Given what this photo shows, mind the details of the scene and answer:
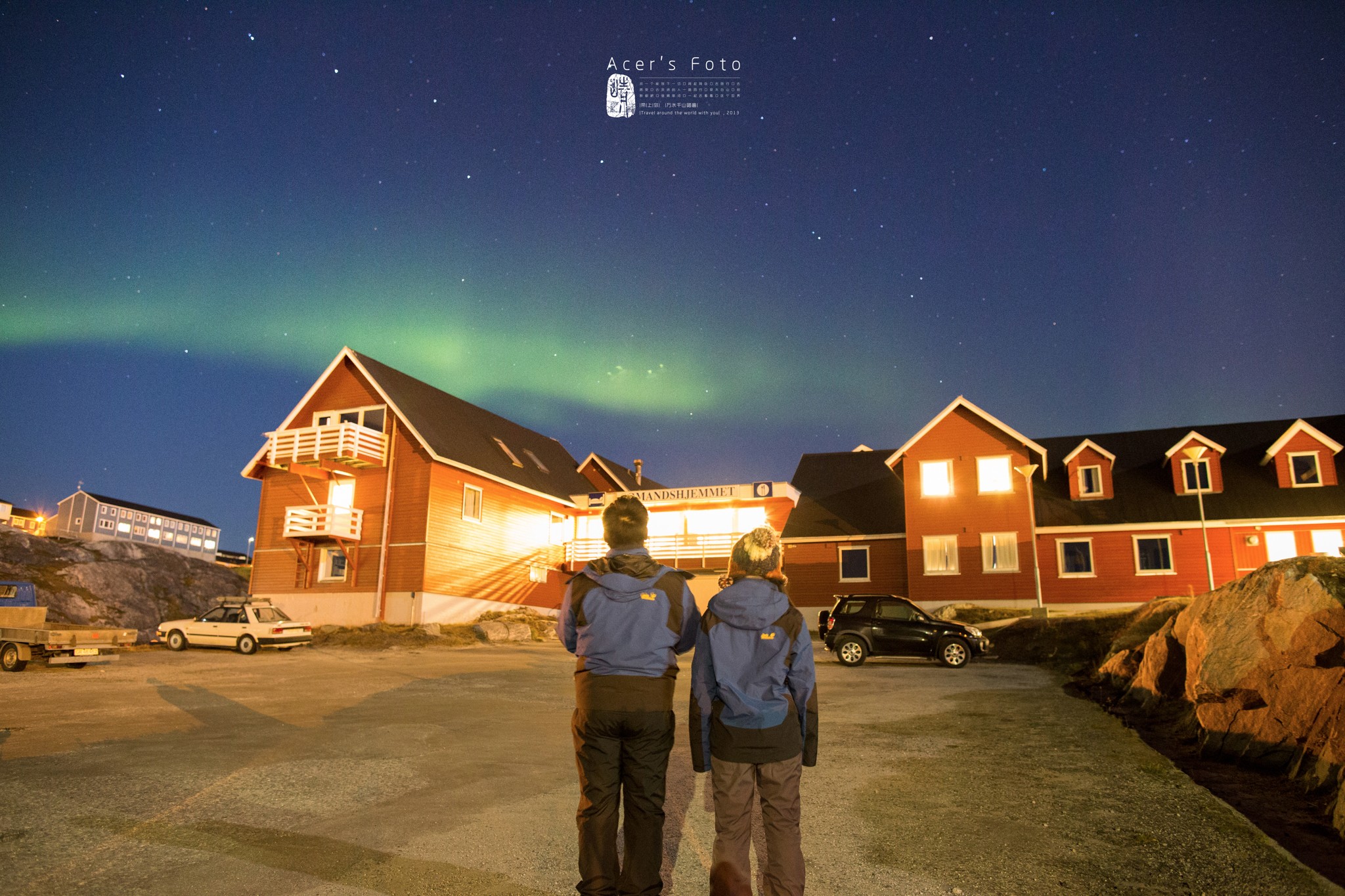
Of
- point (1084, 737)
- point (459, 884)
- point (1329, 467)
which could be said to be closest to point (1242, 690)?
point (1084, 737)

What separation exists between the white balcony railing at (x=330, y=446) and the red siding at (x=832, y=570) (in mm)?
16538

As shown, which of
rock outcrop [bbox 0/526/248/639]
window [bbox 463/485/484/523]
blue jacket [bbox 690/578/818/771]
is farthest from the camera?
rock outcrop [bbox 0/526/248/639]

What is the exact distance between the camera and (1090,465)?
34.1 m

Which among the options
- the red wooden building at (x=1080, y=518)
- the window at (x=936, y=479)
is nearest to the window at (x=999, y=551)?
the red wooden building at (x=1080, y=518)

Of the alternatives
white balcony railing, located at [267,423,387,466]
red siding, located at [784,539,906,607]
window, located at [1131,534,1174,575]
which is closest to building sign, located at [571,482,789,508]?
red siding, located at [784,539,906,607]

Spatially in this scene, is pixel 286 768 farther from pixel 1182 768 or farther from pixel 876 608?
pixel 876 608

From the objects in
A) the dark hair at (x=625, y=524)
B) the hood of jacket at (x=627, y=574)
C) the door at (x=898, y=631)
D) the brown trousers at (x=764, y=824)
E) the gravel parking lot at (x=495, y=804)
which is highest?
the dark hair at (x=625, y=524)

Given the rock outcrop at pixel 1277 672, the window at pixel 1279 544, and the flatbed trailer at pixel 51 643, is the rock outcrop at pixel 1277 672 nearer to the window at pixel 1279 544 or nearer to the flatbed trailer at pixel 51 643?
the flatbed trailer at pixel 51 643

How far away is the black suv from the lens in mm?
19547

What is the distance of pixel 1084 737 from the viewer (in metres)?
9.73

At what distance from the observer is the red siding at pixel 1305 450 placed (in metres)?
31.2

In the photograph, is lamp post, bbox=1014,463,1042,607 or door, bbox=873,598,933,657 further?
lamp post, bbox=1014,463,1042,607

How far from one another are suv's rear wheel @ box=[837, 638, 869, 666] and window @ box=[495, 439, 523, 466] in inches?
737

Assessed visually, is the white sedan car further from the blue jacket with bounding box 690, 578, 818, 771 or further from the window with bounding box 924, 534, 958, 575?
the window with bounding box 924, 534, 958, 575
